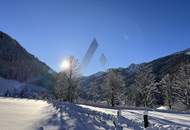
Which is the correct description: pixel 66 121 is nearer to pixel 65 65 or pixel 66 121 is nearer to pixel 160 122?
pixel 160 122

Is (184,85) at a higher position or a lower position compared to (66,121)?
higher

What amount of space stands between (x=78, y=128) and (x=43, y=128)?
1.51 meters

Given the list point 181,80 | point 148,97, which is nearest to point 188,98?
point 181,80

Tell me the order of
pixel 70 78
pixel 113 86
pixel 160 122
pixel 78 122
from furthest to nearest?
pixel 70 78
pixel 113 86
pixel 160 122
pixel 78 122

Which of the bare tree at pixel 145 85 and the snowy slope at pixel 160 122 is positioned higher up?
the bare tree at pixel 145 85

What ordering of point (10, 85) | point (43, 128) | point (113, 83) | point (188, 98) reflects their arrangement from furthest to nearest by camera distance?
point (10, 85)
point (113, 83)
point (188, 98)
point (43, 128)

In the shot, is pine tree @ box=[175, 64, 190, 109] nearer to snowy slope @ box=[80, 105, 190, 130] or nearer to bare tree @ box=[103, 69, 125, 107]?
bare tree @ box=[103, 69, 125, 107]

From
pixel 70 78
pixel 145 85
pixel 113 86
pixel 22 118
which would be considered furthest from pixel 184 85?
pixel 22 118

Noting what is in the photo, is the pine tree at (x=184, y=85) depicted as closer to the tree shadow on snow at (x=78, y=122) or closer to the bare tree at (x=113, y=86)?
the bare tree at (x=113, y=86)

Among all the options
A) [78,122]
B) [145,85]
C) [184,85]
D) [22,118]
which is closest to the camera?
[78,122]

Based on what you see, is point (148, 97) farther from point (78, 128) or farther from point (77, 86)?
point (78, 128)

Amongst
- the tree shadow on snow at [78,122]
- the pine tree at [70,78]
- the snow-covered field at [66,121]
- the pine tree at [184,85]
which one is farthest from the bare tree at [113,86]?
the tree shadow on snow at [78,122]

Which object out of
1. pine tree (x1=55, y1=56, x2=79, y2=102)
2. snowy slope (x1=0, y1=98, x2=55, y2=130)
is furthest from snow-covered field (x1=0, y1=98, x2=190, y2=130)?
pine tree (x1=55, y1=56, x2=79, y2=102)

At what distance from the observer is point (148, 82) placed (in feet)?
211
